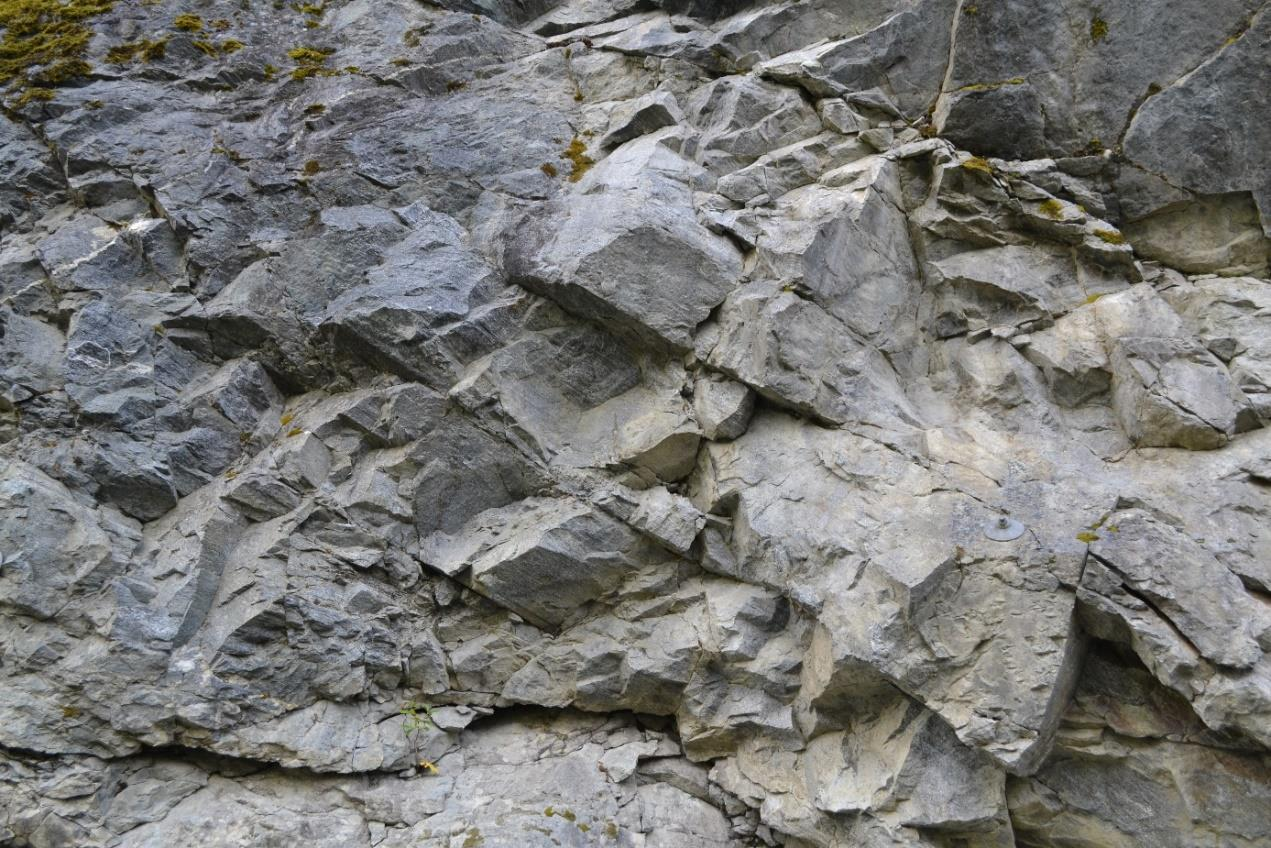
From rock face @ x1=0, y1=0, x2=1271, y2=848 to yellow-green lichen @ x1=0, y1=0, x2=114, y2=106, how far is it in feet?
0.54

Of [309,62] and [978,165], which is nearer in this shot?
[978,165]

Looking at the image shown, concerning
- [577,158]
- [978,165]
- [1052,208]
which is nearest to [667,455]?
[577,158]

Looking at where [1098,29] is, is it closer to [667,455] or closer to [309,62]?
[667,455]

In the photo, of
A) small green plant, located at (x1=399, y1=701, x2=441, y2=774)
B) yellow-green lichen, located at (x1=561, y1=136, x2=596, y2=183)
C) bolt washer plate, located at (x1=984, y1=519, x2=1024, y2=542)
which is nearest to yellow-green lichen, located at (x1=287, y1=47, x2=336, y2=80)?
yellow-green lichen, located at (x1=561, y1=136, x2=596, y2=183)

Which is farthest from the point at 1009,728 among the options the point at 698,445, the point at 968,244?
the point at 968,244

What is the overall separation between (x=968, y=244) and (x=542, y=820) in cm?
921

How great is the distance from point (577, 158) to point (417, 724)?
8.87m

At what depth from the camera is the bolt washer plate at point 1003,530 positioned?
8.58m

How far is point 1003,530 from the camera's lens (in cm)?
862

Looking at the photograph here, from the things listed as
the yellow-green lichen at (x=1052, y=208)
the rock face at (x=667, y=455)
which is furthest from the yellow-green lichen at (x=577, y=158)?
the yellow-green lichen at (x=1052, y=208)

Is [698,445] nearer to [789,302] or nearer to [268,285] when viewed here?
[789,302]

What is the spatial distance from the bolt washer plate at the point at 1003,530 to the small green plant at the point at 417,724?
6803mm

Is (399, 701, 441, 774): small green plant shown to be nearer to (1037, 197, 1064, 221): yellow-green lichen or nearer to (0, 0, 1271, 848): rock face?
(0, 0, 1271, 848): rock face

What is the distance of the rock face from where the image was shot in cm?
818
